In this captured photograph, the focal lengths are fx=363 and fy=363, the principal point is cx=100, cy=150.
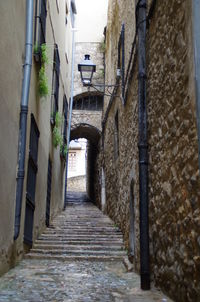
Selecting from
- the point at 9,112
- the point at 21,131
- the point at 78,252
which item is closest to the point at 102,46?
the point at 78,252

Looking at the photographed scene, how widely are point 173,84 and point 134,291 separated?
7.66 ft

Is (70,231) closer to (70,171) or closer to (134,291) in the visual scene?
(134,291)

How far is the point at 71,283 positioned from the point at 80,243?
2627 millimetres

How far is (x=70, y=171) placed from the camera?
34.4 meters

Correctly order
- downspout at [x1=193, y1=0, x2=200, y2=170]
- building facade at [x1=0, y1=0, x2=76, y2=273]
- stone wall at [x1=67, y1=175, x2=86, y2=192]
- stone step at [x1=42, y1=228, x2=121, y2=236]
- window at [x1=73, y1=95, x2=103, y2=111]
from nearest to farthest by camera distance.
A: downspout at [x1=193, y1=0, x2=200, y2=170] → building facade at [x1=0, y1=0, x2=76, y2=273] → stone step at [x1=42, y1=228, x2=121, y2=236] → window at [x1=73, y1=95, x2=103, y2=111] → stone wall at [x1=67, y1=175, x2=86, y2=192]

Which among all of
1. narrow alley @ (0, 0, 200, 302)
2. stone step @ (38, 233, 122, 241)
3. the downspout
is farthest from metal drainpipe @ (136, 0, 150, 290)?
stone step @ (38, 233, 122, 241)

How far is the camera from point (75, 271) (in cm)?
530

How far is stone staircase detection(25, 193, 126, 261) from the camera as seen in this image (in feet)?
20.6

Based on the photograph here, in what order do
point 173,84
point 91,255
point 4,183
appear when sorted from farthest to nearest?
point 91,255, point 4,183, point 173,84

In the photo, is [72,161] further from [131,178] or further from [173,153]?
[173,153]

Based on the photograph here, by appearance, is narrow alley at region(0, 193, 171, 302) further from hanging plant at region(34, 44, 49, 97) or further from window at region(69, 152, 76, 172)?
window at region(69, 152, 76, 172)

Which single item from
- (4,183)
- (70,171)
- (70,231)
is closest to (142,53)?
(4,183)

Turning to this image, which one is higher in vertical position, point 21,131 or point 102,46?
point 102,46

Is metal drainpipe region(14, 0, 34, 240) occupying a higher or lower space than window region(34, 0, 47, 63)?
lower
